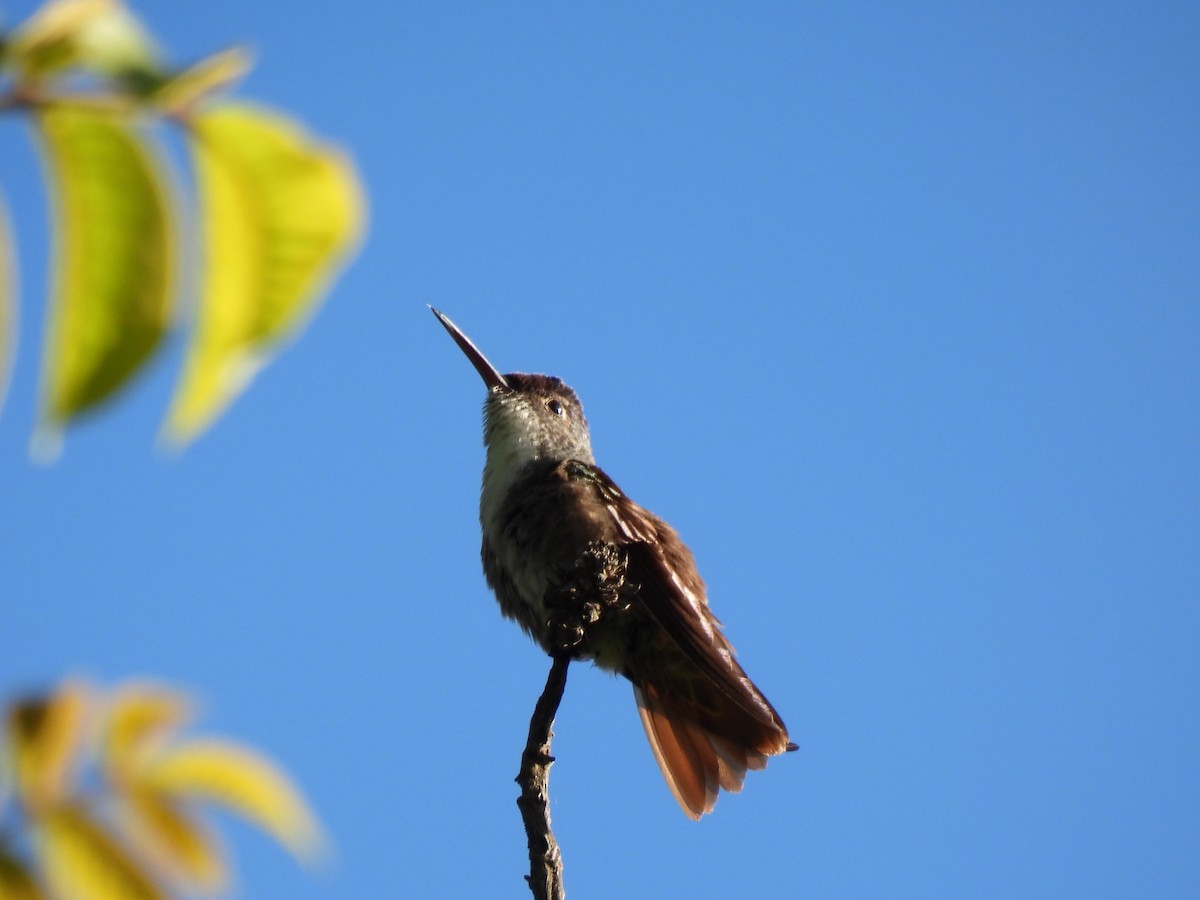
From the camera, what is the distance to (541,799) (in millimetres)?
3967

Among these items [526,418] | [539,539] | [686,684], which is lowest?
[686,684]

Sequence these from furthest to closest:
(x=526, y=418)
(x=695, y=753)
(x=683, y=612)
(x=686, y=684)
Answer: (x=526, y=418)
(x=695, y=753)
(x=686, y=684)
(x=683, y=612)

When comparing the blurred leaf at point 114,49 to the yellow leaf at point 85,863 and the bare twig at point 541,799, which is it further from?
the bare twig at point 541,799

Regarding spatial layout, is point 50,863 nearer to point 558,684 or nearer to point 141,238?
point 141,238

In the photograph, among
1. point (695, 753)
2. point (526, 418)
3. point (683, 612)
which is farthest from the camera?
point (526, 418)

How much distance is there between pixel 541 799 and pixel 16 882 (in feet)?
10.7

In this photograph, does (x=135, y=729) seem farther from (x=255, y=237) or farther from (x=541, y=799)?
(x=541, y=799)

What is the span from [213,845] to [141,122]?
0.53m

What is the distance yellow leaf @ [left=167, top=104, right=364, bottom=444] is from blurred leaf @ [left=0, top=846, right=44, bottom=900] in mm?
350

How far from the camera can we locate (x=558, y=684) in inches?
174

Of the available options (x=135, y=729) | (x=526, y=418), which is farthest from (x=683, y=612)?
(x=135, y=729)

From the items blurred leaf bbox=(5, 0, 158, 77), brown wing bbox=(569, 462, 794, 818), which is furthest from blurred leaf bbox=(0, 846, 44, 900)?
brown wing bbox=(569, 462, 794, 818)

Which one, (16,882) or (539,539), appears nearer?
(16,882)

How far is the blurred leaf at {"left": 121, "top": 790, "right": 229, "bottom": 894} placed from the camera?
2.83 feet
